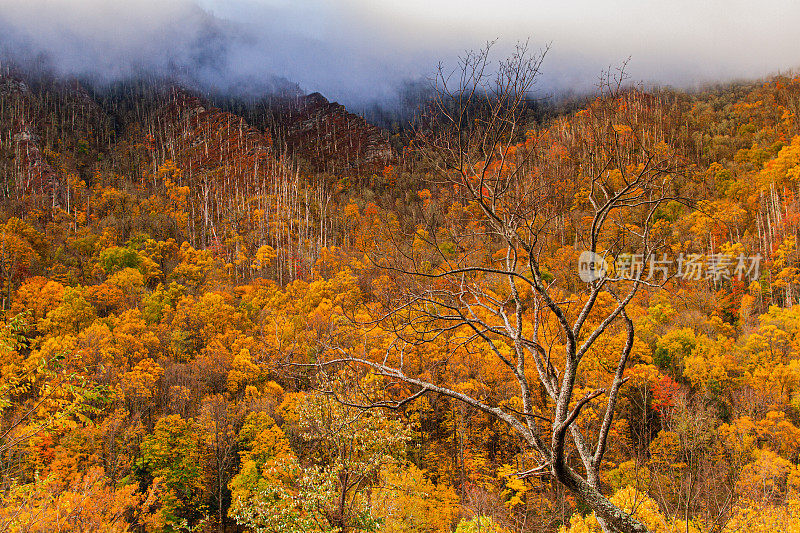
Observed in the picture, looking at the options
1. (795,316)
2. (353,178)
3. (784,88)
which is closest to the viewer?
(795,316)

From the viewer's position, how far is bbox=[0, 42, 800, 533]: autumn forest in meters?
3.63

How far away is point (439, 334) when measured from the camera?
3.50m

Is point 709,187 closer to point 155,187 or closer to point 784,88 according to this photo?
point 784,88

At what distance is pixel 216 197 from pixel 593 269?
2897 inches

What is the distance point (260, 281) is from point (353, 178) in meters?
43.8

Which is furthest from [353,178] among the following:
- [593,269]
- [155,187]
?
[593,269]

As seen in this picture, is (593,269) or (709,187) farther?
(709,187)

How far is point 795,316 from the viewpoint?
91.0 ft

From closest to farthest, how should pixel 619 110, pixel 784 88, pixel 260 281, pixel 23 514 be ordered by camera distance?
pixel 619 110 → pixel 23 514 → pixel 260 281 → pixel 784 88

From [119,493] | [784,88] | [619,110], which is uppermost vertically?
[784,88]

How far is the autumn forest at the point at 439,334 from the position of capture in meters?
3.63

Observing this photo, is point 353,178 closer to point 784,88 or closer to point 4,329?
point 784,88

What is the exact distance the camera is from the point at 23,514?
380 inches

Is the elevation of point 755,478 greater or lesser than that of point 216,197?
lesser
